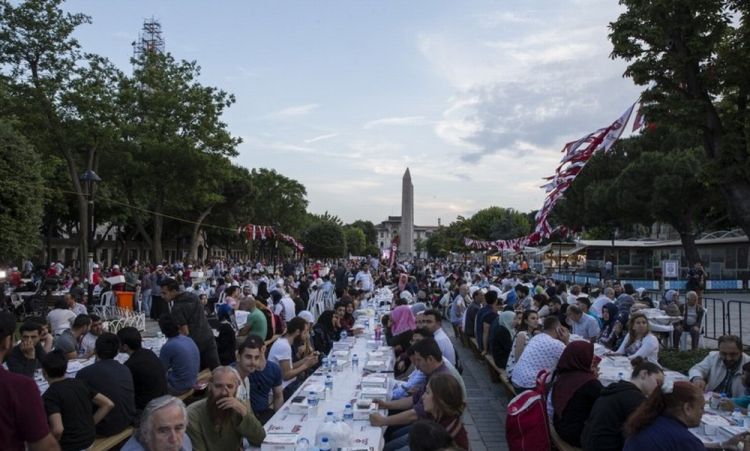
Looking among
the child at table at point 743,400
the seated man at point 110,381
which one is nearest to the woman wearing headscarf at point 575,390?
the child at table at point 743,400

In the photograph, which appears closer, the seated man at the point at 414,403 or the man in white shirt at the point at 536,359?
the seated man at the point at 414,403

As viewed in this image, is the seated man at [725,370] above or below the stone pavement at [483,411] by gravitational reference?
above

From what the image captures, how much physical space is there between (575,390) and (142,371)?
13.2ft

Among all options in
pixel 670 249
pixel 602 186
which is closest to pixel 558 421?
pixel 602 186

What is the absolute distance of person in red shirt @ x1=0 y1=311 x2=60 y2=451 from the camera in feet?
10.4

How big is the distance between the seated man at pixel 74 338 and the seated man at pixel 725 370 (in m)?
7.39

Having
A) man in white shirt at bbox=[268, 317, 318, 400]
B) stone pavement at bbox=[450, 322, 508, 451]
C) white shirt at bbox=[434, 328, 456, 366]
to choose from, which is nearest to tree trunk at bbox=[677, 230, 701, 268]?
stone pavement at bbox=[450, 322, 508, 451]

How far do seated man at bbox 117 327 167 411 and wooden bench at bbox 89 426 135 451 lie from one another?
1.03 ft

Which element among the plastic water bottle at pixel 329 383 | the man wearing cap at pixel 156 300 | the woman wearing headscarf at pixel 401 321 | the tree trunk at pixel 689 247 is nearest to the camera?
the plastic water bottle at pixel 329 383

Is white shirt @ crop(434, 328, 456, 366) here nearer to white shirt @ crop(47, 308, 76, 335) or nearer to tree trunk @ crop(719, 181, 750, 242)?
tree trunk @ crop(719, 181, 750, 242)

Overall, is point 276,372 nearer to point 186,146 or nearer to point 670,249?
point 186,146

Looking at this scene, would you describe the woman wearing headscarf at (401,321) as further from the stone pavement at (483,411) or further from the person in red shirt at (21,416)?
the person in red shirt at (21,416)

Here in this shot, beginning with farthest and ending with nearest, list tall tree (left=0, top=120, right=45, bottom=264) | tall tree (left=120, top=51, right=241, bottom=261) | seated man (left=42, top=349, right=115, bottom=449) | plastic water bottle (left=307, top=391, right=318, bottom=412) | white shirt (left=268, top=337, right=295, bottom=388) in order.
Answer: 1. tall tree (left=120, top=51, right=241, bottom=261)
2. tall tree (left=0, top=120, right=45, bottom=264)
3. white shirt (left=268, top=337, right=295, bottom=388)
4. plastic water bottle (left=307, top=391, right=318, bottom=412)
5. seated man (left=42, top=349, right=115, bottom=449)

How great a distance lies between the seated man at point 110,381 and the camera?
5.29 meters
